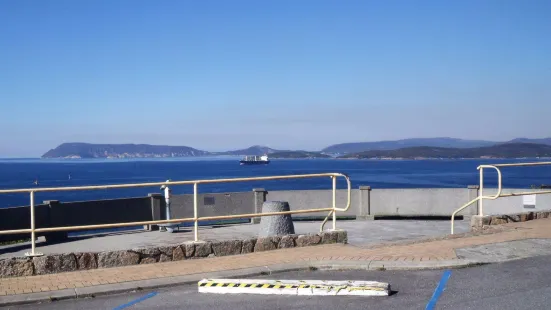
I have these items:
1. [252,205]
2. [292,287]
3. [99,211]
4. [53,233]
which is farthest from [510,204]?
[292,287]

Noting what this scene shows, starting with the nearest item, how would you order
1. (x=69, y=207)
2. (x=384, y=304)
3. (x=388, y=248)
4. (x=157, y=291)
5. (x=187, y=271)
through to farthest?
(x=384, y=304) < (x=157, y=291) < (x=187, y=271) < (x=388, y=248) < (x=69, y=207)

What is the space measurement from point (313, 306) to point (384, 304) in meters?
0.81

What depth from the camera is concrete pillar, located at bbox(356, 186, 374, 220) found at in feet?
79.0

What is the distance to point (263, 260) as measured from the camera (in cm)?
990

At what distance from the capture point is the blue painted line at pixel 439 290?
7.00 metres

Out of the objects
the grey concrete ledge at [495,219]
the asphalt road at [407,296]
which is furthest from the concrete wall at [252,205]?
the asphalt road at [407,296]

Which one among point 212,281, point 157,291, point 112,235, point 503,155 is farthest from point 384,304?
point 503,155

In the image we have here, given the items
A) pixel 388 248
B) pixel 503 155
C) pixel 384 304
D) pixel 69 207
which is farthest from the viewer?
pixel 503 155

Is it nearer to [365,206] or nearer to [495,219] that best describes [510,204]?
[365,206]

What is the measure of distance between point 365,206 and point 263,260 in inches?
581

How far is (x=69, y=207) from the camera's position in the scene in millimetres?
21703

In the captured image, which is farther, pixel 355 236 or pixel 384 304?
pixel 355 236

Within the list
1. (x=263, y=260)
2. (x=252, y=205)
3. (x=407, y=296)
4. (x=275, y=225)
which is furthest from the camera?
(x=252, y=205)

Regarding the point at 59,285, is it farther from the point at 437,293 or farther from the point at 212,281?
the point at 437,293
